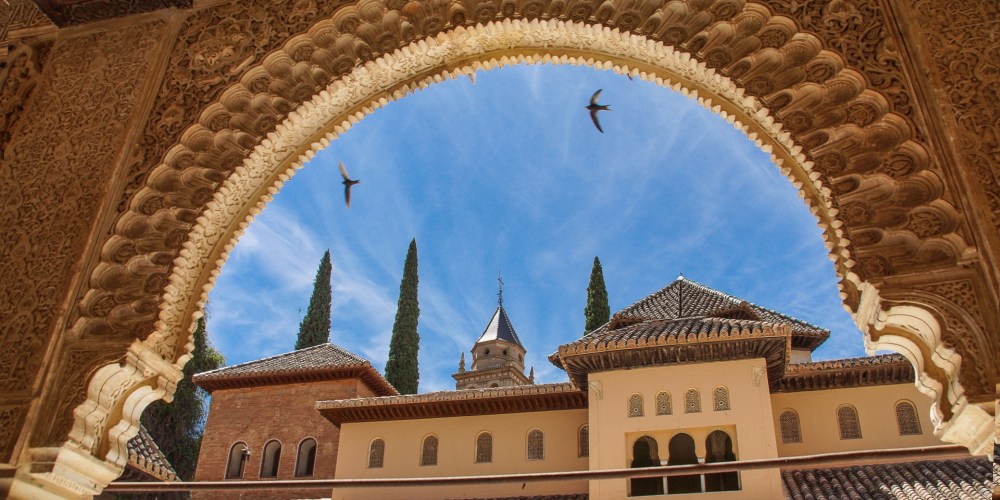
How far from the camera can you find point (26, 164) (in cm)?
352

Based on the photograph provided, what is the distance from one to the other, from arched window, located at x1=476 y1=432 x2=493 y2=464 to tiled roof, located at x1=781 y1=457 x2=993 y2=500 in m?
4.48

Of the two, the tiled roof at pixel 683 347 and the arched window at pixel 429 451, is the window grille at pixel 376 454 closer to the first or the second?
the arched window at pixel 429 451

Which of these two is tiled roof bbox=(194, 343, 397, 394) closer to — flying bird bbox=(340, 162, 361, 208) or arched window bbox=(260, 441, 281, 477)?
arched window bbox=(260, 441, 281, 477)

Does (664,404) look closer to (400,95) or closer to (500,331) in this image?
(400,95)

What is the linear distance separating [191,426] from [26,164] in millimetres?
18997

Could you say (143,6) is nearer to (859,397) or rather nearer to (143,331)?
(143,331)

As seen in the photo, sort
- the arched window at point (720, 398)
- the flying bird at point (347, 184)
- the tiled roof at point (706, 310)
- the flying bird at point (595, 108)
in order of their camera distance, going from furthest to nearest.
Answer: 1. the tiled roof at point (706, 310)
2. the arched window at point (720, 398)
3. the flying bird at point (347, 184)
4. the flying bird at point (595, 108)

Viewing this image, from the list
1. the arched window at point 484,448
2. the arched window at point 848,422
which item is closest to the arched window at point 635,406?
the arched window at point 484,448

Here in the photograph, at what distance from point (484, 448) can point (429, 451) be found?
95 cm

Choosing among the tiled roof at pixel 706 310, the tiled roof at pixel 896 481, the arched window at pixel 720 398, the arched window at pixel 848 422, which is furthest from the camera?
the tiled roof at pixel 706 310

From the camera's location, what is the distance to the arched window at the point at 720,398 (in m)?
11.4

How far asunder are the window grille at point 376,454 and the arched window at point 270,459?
13.0 ft

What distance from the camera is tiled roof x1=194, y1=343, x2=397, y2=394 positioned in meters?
17.0

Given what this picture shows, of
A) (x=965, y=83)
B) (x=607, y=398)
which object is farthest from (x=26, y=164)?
(x=607, y=398)
